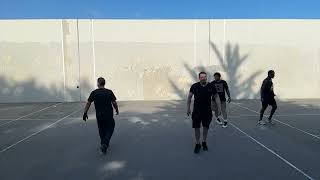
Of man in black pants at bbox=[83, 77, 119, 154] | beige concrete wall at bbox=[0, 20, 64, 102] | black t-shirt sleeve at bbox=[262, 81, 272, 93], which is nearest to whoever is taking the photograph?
man in black pants at bbox=[83, 77, 119, 154]

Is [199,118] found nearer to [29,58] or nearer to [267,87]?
[267,87]

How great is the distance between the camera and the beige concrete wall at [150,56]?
22844 mm

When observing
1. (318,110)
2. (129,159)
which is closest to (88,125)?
(129,159)

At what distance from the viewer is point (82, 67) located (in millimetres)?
23016

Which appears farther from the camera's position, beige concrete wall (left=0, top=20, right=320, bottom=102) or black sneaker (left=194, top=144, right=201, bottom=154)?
beige concrete wall (left=0, top=20, right=320, bottom=102)

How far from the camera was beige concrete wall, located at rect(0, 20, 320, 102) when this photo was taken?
22844mm

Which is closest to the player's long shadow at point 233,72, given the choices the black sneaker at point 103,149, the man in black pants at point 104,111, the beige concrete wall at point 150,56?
the beige concrete wall at point 150,56

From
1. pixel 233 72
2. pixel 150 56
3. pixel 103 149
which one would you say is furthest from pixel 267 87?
pixel 150 56

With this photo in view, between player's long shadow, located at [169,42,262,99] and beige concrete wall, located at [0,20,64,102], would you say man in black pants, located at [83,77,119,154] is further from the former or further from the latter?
beige concrete wall, located at [0,20,64,102]

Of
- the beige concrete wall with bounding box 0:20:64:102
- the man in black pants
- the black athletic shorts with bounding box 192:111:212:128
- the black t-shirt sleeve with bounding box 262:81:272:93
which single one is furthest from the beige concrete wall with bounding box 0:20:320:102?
the black athletic shorts with bounding box 192:111:212:128

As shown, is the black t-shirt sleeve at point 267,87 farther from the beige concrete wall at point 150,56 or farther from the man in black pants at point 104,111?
the beige concrete wall at point 150,56

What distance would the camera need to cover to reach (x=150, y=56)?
2317 cm

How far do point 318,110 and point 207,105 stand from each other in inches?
385

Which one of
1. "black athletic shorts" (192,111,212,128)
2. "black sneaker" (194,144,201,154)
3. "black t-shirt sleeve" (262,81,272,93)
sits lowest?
"black sneaker" (194,144,201,154)
